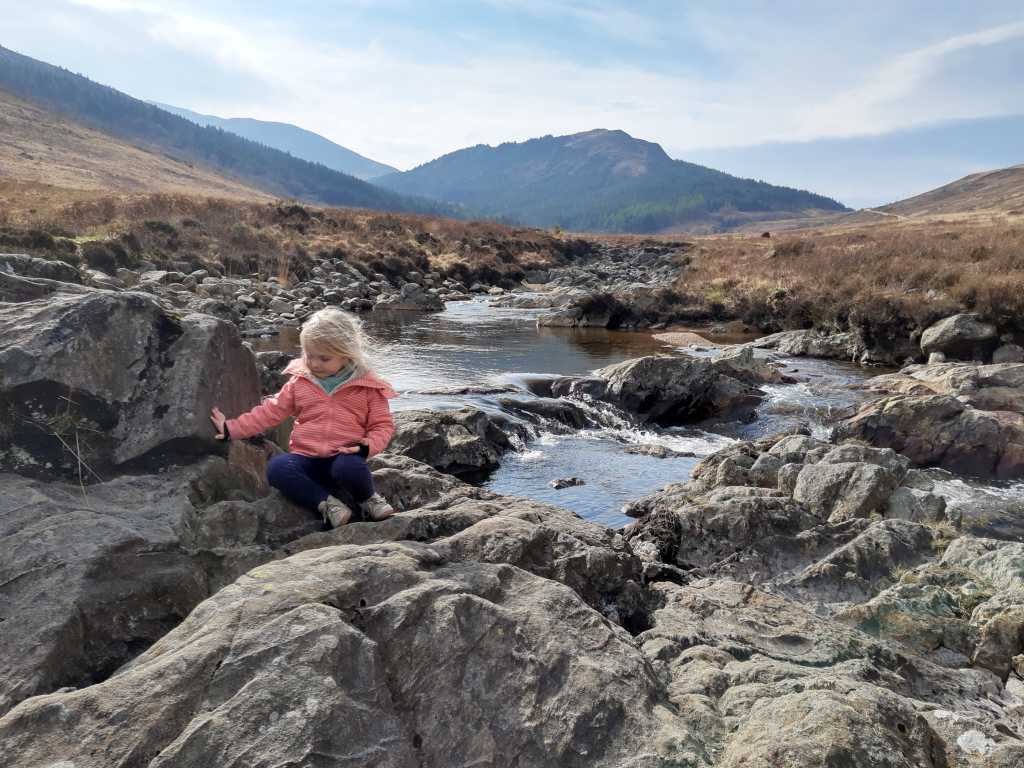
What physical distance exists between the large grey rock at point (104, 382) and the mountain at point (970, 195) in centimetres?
15581

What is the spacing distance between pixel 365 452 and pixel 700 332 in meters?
29.3

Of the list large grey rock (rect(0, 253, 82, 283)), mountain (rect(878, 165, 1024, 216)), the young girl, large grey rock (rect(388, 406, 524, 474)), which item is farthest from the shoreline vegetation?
mountain (rect(878, 165, 1024, 216))

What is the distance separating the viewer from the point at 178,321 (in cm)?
608

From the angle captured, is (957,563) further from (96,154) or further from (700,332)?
(96,154)

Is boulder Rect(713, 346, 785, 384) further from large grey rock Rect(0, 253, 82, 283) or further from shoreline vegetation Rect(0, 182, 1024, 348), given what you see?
large grey rock Rect(0, 253, 82, 283)

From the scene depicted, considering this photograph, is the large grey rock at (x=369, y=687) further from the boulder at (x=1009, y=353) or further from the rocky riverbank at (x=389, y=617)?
the boulder at (x=1009, y=353)

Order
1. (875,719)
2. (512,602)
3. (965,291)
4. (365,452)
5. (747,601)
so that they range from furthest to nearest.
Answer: (965,291), (747,601), (365,452), (512,602), (875,719)

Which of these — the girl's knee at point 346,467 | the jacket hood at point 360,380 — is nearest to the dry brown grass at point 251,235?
the jacket hood at point 360,380

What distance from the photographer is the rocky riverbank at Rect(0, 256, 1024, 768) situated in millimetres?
3049

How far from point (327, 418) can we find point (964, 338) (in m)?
23.2

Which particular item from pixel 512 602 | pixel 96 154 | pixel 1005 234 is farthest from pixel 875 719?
pixel 96 154

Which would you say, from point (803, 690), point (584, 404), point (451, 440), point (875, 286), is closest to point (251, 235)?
point (584, 404)

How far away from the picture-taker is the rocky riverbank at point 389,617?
3.05 meters

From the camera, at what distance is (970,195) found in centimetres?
16950
